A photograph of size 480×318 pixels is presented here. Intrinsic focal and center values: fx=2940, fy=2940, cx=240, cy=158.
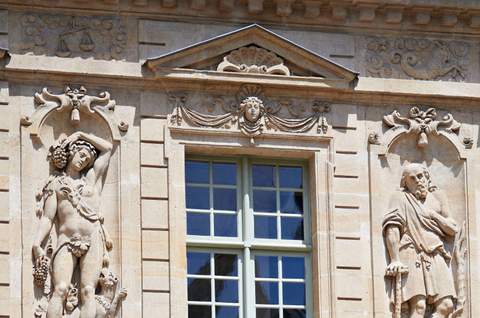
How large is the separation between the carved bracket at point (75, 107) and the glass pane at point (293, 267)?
2247mm

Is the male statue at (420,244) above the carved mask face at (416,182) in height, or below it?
below

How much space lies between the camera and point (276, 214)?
104 ft

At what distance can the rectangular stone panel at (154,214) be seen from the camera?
101 ft

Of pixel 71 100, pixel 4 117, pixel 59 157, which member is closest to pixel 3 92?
pixel 4 117

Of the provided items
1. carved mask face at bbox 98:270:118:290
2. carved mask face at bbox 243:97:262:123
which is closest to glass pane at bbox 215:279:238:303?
carved mask face at bbox 98:270:118:290

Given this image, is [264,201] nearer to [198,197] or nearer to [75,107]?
[198,197]

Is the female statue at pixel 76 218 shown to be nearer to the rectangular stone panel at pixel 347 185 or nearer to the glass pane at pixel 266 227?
the glass pane at pixel 266 227

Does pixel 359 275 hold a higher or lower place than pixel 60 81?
lower

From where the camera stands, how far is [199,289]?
102 feet

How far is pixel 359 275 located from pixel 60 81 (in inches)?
149

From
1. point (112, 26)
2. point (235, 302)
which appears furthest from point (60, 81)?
point (235, 302)

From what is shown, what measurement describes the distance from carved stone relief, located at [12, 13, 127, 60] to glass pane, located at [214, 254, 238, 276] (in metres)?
2.39

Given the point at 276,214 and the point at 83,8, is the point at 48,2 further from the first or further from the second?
the point at 276,214

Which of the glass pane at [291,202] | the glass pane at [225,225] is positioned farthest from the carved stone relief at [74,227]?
the glass pane at [291,202]
